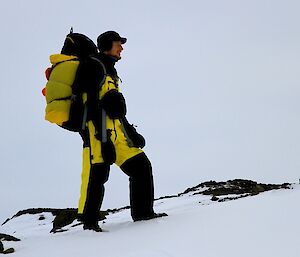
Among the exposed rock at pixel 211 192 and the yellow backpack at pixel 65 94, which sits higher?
the yellow backpack at pixel 65 94

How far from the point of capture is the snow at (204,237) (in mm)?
3410

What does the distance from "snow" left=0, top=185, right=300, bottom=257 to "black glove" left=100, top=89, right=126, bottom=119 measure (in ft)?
4.17

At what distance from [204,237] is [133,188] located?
6.48 feet

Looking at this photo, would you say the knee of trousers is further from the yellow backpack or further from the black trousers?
the yellow backpack

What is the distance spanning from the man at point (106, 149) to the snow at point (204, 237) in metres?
0.32

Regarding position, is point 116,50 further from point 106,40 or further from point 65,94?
point 65,94

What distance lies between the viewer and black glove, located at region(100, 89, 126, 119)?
212 inches

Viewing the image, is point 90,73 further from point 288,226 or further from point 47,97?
point 288,226

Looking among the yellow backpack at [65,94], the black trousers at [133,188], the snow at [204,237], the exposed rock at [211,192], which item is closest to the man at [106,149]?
the black trousers at [133,188]

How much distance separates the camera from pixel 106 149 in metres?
5.38

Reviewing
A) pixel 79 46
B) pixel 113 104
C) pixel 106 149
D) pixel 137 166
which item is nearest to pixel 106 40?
pixel 79 46

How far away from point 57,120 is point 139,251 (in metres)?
2.18

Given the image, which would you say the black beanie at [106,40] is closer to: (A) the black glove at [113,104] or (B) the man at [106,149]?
(B) the man at [106,149]

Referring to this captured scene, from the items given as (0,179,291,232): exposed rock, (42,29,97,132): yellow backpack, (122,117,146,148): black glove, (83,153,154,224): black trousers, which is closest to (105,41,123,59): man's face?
(42,29,97,132): yellow backpack
